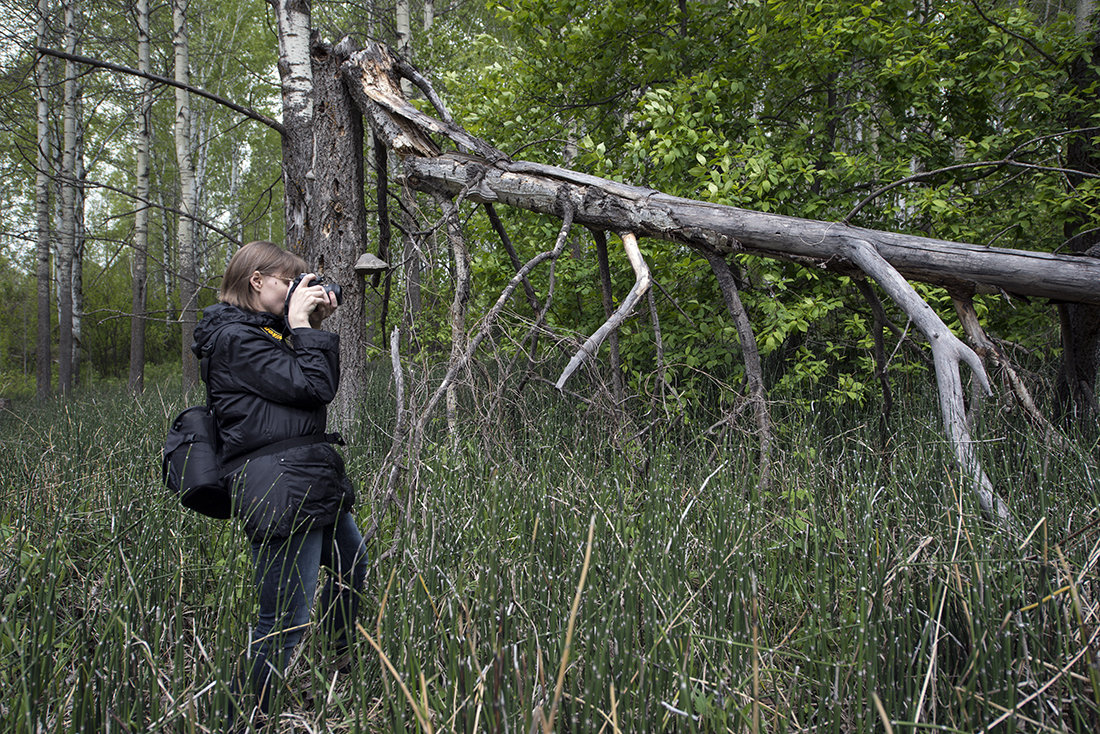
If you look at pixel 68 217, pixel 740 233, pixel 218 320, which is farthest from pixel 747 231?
pixel 68 217

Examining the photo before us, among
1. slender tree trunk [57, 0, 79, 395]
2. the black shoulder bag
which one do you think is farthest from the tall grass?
slender tree trunk [57, 0, 79, 395]

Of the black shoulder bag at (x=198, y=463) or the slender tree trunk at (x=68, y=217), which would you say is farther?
the slender tree trunk at (x=68, y=217)

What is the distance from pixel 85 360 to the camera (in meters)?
16.0

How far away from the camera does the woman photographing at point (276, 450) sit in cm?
167

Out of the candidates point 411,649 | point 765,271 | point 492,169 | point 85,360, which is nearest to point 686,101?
point 765,271

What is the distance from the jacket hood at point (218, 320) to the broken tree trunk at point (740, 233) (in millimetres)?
1019

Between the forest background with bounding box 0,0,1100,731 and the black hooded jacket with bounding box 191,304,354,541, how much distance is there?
239 mm

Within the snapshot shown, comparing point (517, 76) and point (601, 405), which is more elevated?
point (517, 76)

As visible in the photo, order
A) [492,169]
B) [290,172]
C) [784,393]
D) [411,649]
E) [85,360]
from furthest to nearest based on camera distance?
[85,360] < [784,393] < [290,172] < [492,169] < [411,649]

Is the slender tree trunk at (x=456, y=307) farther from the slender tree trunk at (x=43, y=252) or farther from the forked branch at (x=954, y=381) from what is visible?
the slender tree trunk at (x=43, y=252)

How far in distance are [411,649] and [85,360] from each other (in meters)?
18.9

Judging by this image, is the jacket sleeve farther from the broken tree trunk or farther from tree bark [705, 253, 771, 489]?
tree bark [705, 253, 771, 489]

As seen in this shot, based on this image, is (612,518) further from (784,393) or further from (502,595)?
(784,393)

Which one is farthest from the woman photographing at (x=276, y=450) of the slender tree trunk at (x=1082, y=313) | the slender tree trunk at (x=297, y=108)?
the slender tree trunk at (x=1082, y=313)
